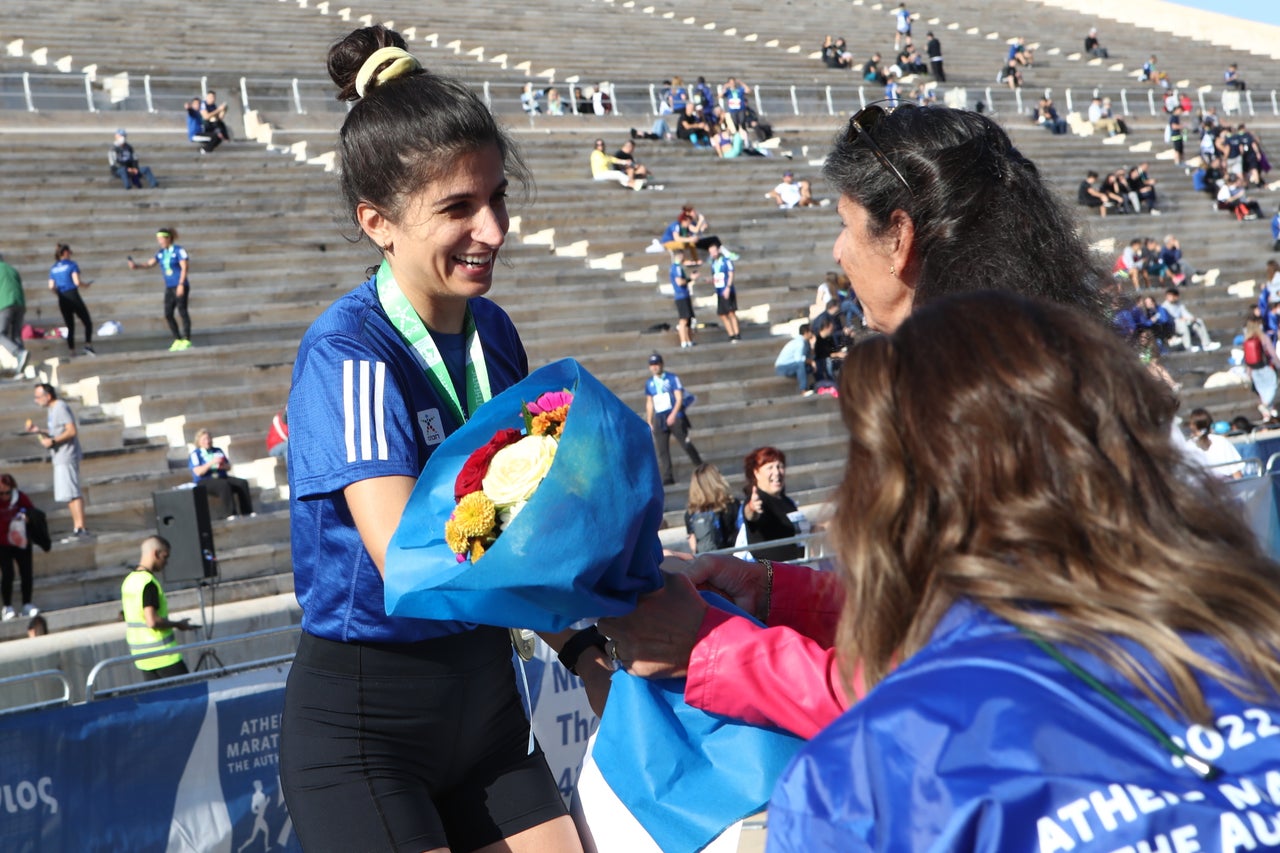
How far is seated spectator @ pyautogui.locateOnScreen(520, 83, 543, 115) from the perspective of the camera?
2556 cm

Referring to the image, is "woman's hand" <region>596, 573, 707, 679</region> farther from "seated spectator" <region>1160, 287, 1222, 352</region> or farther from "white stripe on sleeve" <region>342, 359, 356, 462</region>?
"seated spectator" <region>1160, 287, 1222, 352</region>

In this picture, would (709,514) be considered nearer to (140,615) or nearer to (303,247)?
(140,615)

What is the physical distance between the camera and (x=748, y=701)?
7.18 feet

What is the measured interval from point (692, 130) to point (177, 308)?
13094 mm

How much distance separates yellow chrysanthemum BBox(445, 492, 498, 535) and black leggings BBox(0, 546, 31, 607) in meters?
9.89

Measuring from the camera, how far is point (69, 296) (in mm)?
14219

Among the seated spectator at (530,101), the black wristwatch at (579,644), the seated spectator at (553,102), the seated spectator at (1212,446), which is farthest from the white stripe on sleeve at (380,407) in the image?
the seated spectator at (553,102)

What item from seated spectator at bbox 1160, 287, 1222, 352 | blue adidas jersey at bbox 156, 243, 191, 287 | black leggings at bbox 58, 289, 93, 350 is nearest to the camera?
black leggings at bbox 58, 289, 93, 350

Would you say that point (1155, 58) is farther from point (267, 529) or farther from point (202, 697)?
point (202, 697)

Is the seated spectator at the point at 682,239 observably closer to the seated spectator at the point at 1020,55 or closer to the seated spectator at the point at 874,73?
the seated spectator at the point at 874,73

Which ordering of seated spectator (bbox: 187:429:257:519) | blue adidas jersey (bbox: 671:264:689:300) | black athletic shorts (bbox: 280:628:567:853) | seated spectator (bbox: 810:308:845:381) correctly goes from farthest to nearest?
blue adidas jersey (bbox: 671:264:689:300) → seated spectator (bbox: 810:308:845:381) → seated spectator (bbox: 187:429:257:519) → black athletic shorts (bbox: 280:628:567:853)

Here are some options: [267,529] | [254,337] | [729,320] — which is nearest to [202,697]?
[267,529]

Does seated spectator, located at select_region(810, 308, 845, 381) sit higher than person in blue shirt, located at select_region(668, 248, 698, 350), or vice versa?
person in blue shirt, located at select_region(668, 248, 698, 350)

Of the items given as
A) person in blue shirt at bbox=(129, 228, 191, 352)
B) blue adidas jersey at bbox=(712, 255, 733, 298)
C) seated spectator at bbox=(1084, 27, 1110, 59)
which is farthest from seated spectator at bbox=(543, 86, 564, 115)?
seated spectator at bbox=(1084, 27, 1110, 59)
